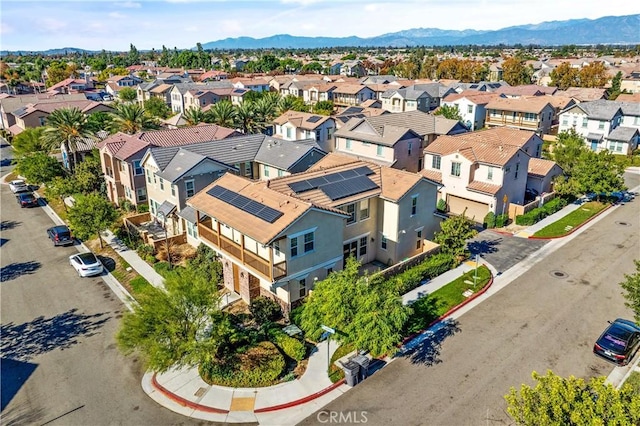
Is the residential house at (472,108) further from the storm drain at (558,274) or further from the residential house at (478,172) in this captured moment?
the storm drain at (558,274)

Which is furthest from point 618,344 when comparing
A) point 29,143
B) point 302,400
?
point 29,143

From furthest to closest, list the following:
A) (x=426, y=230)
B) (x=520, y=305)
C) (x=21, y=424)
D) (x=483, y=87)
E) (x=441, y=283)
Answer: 1. (x=483, y=87)
2. (x=426, y=230)
3. (x=441, y=283)
4. (x=520, y=305)
5. (x=21, y=424)

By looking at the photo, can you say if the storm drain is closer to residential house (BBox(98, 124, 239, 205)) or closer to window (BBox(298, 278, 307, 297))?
window (BBox(298, 278, 307, 297))

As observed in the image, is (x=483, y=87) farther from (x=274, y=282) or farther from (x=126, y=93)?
(x=274, y=282)

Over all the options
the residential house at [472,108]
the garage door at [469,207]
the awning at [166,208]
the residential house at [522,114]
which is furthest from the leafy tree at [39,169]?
the residential house at [522,114]

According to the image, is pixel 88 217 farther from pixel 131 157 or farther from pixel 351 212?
pixel 351 212

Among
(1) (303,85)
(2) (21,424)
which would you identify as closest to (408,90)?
(1) (303,85)
